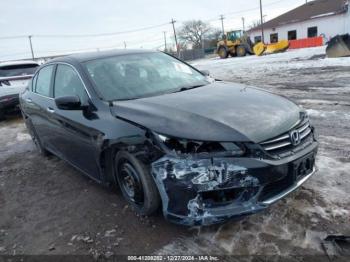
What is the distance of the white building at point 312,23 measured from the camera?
36750 millimetres

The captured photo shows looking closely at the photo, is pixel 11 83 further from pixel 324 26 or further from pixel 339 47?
pixel 324 26

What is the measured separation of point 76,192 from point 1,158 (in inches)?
105

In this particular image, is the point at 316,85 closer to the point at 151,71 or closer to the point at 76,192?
the point at 151,71

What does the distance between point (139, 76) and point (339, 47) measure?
15241mm

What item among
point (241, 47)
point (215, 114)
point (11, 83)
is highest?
point (241, 47)

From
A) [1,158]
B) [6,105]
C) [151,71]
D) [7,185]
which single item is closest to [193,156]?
[151,71]

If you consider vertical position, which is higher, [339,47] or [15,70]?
[15,70]

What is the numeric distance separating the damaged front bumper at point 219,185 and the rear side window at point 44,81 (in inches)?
104

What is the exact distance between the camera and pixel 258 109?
9.72 ft

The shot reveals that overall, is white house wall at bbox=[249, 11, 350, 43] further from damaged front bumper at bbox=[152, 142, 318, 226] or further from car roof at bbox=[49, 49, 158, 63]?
damaged front bumper at bbox=[152, 142, 318, 226]

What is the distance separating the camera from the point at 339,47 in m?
16.1

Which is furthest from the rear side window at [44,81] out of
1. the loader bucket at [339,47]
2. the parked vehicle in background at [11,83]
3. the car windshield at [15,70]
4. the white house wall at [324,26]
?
the white house wall at [324,26]

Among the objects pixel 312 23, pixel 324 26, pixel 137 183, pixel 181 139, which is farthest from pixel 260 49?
pixel 181 139

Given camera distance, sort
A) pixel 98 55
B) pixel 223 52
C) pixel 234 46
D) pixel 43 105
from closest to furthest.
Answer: pixel 98 55 → pixel 43 105 → pixel 234 46 → pixel 223 52
